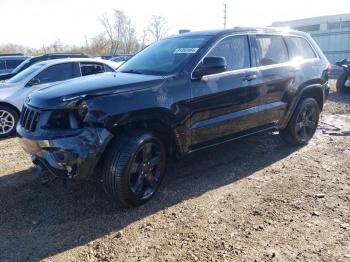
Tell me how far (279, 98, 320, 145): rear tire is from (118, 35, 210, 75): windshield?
224cm

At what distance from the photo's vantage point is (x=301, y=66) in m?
5.39

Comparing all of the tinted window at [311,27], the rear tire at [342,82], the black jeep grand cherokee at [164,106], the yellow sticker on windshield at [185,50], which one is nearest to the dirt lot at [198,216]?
the black jeep grand cherokee at [164,106]

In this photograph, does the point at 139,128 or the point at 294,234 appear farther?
the point at 139,128

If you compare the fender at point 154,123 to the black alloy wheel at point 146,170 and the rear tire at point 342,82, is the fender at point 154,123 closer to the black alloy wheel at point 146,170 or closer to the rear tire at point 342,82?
the black alloy wheel at point 146,170

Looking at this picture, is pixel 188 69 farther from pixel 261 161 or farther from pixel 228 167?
pixel 261 161

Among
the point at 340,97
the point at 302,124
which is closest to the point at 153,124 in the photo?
the point at 302,124

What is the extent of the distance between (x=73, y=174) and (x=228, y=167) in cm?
241

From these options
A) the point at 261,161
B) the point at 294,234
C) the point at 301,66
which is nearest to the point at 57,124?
the point at 294,234

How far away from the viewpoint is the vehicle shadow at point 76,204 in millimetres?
3113

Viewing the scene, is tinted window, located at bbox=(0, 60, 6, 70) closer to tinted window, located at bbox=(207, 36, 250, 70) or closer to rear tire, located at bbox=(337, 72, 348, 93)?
tinted window, located at bbox=(207, 36, 250, 70)

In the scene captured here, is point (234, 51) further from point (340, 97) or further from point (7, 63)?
point (7, 63)

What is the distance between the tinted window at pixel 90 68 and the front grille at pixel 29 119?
13.5 ft

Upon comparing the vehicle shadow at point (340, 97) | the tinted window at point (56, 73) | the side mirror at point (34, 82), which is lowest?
the vehicle shadow at point (340, 97)

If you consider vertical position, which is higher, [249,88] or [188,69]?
[188,69]
